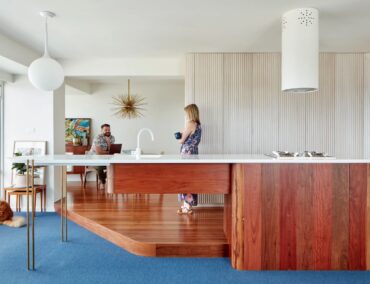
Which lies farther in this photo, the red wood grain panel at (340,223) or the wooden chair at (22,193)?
the wooden chair at (22,193)

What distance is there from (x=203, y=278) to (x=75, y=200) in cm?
331

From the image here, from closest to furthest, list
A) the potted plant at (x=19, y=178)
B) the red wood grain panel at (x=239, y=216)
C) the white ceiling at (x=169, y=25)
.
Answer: the red wood grain panel at (x=239, y=216), the white ceiling at (x=169, y=25), the potted plant at (x=19, y=178)

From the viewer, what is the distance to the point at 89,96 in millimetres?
7848

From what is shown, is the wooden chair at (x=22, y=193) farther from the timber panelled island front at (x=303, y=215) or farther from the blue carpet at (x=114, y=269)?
the timber panelled island front at (x=303, y=215)

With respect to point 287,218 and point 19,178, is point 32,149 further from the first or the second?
point 287,218

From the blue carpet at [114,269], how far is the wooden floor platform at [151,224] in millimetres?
102

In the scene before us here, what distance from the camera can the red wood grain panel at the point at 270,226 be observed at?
2.90 metres

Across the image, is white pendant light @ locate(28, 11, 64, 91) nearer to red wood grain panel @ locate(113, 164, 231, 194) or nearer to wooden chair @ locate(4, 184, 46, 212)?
red wood grain panel @ locate(113, 164, 231, 194)

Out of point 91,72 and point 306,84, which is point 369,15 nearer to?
point 306,84

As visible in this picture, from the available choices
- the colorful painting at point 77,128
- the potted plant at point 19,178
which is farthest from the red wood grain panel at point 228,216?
the colorful painting at point 77,128

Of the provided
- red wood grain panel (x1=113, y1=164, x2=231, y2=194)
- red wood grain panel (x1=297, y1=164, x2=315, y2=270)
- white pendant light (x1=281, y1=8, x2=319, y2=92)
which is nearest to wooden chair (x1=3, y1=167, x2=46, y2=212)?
red wood grain panel (x1=113, y1=164, x2=231, y2=194)

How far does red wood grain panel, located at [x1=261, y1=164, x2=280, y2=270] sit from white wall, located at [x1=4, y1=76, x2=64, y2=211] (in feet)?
12.1

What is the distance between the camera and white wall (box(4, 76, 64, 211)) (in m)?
5.13

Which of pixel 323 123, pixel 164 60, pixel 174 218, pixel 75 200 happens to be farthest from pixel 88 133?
pixel 323 123
